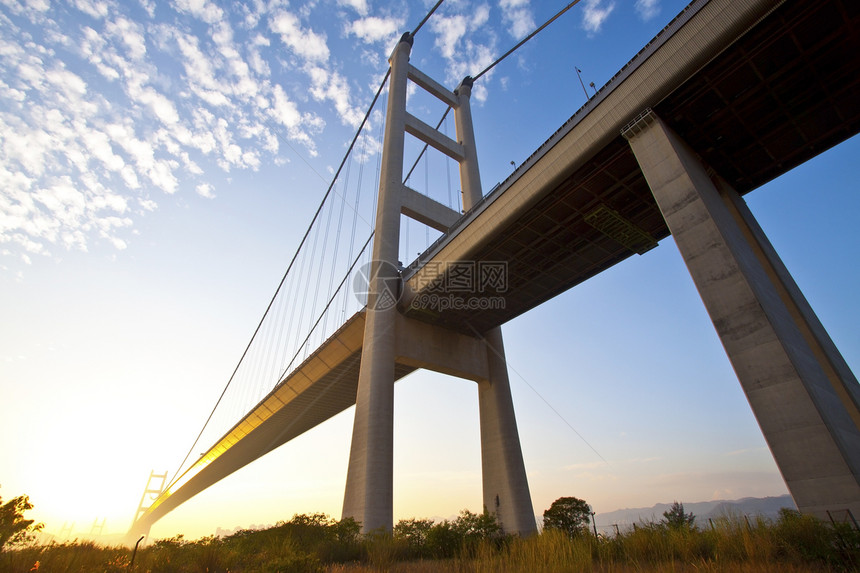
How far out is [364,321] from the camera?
2367 centimetres

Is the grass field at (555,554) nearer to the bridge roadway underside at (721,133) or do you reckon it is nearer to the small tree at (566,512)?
the bridge roadway underside at (721,133)

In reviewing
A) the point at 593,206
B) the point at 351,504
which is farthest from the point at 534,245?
the point at 351,504

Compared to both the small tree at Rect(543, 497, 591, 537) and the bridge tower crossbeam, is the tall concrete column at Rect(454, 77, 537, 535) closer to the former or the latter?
the bridge tower crossbeam

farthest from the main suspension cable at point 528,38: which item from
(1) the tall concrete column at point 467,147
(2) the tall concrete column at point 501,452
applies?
(2) the tall concrete column at point 501,452

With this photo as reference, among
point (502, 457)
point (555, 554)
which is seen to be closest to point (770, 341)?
point (555, 554)

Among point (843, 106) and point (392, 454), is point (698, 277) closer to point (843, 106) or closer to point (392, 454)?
point (843, 106)

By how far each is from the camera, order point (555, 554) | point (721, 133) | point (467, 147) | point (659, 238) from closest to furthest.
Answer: point (555, 554) < point (721, 133) < point (659, 238) < point (467, 147)

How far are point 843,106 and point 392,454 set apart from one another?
2050cm

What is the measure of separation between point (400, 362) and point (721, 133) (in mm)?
17503

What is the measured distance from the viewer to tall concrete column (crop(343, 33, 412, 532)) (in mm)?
17531

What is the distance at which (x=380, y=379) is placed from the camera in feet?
65.1

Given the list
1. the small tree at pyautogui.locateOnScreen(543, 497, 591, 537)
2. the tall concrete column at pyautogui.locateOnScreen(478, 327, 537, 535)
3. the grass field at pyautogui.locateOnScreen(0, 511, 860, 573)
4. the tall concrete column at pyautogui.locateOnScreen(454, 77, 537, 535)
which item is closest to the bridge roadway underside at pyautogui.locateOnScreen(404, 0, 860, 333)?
the tall concrete column at pyautogui.locateOnScreen(454, 77, 537, 535)

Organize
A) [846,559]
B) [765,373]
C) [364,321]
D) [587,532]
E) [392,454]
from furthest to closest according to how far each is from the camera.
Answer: [364,321] < [392,454] < [765,373] < [587,532] < [846,559]

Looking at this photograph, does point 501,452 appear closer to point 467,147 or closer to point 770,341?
point 770,341
